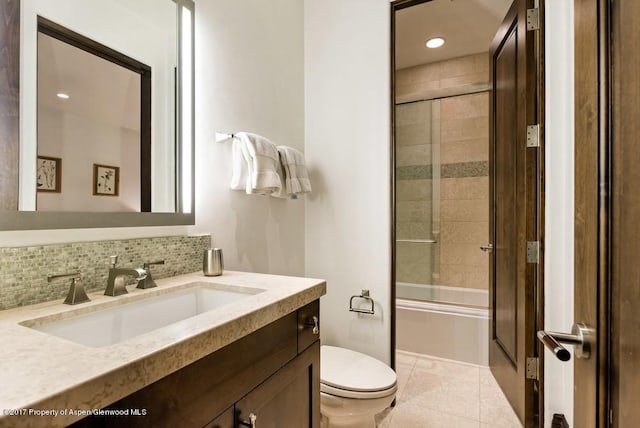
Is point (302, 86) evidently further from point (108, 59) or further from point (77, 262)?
point (77, 262)

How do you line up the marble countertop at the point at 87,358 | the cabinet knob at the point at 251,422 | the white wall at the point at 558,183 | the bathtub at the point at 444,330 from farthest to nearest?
the bathtub at the point at 444,330 → the white wall at the point at 558,183 → the cabinet knob at the point at 251,422 → the marble countertop at the point at 87,358

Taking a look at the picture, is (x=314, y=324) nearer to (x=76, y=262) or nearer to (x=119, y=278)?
(x=119, y=278)

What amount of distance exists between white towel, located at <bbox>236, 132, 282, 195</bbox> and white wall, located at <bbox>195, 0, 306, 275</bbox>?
0.38ft

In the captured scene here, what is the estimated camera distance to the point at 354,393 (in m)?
1.32

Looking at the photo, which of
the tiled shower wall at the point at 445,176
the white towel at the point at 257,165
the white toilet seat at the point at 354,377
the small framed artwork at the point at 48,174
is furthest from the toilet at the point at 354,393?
the tiled shower wall at the point at 445,176

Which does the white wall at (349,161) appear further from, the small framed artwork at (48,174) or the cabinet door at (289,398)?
the small framed artwork at (48,174)

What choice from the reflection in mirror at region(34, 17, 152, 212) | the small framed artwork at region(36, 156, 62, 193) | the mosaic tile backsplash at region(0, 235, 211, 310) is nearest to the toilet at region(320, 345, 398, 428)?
the mosaic tile backsplash at region(0, 235, 211, 310)

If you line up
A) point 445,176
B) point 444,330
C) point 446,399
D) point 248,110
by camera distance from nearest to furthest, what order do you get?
1. point 248,110
2. point 446,399
3. point 444,330
4. point 445,176

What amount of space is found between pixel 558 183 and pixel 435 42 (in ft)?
6.04

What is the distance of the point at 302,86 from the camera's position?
2.09 metres

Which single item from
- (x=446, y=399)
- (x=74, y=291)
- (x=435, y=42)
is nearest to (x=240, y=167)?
(x=74, y=291)

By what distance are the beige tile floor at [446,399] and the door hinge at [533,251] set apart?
0.91 meters

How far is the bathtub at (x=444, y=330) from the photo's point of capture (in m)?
2.30

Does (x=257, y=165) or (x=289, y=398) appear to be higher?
(x=257, y=165)
